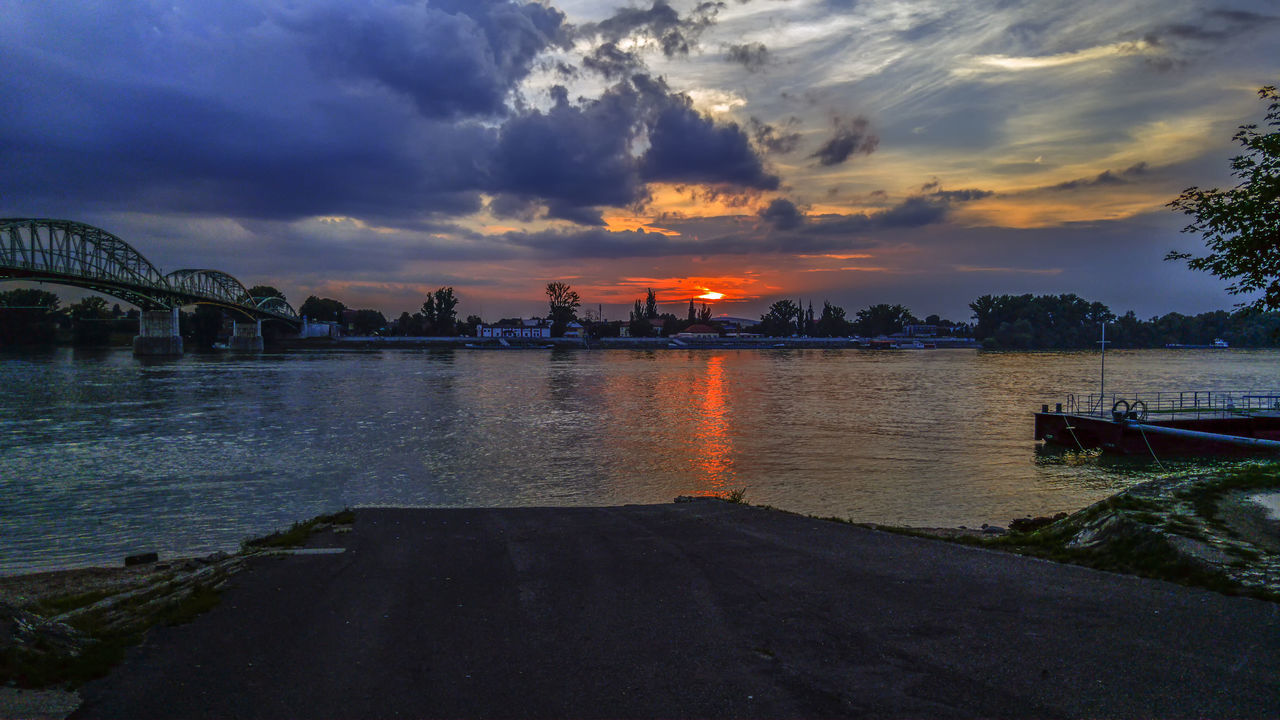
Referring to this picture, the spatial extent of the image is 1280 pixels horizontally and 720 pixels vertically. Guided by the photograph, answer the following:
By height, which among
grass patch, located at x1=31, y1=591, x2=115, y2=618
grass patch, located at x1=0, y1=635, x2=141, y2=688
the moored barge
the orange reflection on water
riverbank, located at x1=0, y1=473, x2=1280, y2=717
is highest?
grass patch, located at x1=0, y1=635, x2=141, y2=688

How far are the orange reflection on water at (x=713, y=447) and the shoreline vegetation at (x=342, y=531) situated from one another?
1114cm

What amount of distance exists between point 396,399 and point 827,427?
121ft

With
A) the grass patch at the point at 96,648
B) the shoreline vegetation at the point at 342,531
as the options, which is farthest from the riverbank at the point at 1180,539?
the grass patch at the point at 96,648

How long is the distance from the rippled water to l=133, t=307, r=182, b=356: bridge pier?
88.6 m

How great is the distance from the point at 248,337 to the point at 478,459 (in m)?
183

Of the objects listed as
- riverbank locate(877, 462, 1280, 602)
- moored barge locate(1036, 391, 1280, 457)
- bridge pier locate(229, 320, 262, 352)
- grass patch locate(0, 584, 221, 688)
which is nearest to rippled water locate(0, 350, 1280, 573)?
moored barge locate(1036, 391, 1280, 457)

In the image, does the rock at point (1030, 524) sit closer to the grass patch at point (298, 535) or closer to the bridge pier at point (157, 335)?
the grass patch at point (298, 535)

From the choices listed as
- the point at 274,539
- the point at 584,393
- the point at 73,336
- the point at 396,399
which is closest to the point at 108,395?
the point at 396,399

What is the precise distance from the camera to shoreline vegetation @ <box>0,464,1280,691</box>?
6312 millimetres

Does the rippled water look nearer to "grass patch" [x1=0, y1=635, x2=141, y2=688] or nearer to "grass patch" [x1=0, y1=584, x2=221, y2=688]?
"grass patch" [x1=0, y1=584, x2=221, y2=688]

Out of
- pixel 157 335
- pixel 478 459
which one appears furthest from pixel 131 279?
pixel 478 459

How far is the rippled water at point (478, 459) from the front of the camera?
64.8 feet

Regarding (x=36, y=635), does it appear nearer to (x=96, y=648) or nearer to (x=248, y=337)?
(x=96, y=648)

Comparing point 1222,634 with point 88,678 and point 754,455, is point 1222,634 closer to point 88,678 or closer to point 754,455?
point 88,678
